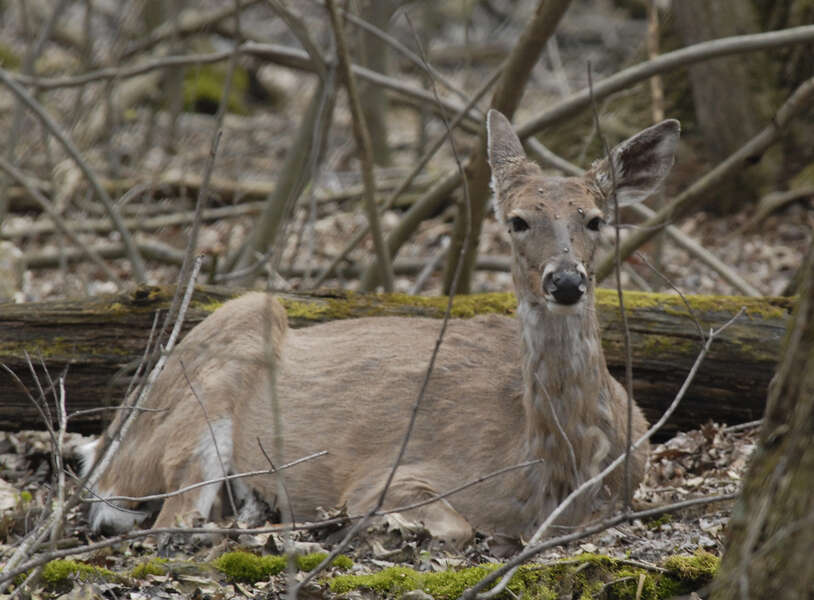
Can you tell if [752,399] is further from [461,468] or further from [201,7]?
[201,7]

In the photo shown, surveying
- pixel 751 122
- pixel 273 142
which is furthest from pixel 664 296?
pixel 273 142

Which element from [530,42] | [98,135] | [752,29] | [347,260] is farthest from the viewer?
[98,135]

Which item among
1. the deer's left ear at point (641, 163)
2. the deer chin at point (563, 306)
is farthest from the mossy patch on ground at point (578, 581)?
the deer's left ear at point (641, 163)

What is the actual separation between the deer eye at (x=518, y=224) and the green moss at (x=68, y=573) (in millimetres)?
2297

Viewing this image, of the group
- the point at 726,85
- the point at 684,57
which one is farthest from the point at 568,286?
the point at 726,85

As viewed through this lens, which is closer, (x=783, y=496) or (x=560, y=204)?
(x=783, y=496)

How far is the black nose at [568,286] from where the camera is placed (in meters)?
4.54

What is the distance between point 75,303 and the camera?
6.09 m

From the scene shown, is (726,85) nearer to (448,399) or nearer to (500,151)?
(500,151)

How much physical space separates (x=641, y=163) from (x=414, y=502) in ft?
6.58

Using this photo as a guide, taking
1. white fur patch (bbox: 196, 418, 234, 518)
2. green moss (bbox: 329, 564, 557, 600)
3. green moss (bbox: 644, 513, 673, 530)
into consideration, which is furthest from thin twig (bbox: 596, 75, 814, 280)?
green moss (bbox: 329, 564, 557, 600)

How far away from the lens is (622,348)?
613 cm

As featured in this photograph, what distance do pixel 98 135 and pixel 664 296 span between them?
790 cm

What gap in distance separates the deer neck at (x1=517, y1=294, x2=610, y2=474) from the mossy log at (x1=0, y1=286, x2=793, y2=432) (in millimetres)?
1118
